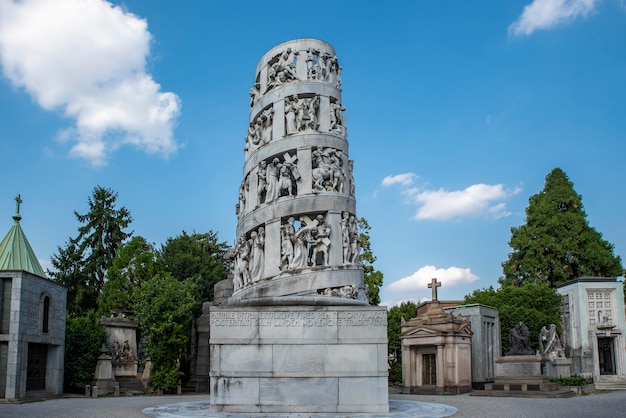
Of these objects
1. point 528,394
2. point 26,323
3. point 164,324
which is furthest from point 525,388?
point 26,323

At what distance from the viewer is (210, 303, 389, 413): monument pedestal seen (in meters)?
14.3

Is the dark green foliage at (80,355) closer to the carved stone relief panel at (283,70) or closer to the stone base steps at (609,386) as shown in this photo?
the carved stone relief panel at (283,70)

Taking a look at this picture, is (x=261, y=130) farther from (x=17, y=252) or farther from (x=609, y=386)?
(x=609, y=386)

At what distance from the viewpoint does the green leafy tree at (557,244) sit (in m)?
45.6

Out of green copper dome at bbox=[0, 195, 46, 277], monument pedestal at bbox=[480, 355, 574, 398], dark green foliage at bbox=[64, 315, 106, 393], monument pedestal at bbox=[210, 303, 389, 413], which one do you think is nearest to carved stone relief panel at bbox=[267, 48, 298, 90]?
monument pedestal at bbox=[210, 303, 389, 413]

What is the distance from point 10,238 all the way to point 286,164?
51.2ft

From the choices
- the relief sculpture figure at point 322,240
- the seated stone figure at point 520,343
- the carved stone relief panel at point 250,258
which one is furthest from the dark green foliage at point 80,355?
the seated stone figure at point 520,343

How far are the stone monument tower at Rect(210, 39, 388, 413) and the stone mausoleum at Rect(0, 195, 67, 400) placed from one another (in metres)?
11.0

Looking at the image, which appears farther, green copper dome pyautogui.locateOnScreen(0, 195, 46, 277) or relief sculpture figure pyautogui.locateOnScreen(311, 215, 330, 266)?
green copper dome pyautogui.locateOnScreen(0, 195, 46, 277)

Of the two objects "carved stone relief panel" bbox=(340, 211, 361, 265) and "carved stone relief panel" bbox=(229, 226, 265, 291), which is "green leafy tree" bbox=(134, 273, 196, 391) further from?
"carved stone relief panel" bbox=(340, 211, 361, 265)

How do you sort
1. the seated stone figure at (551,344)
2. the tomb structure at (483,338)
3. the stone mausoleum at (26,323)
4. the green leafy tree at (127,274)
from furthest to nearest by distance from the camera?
the green leafy tree at (127,274) → the tomb structure at (483,338) → the seated stone figure at (551,344) → the stone mausoleum at (26,323)

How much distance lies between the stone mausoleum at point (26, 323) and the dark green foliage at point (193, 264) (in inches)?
558

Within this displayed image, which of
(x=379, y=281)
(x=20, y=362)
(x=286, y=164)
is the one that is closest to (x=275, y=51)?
(x=286, y=164)

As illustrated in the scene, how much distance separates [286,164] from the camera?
17.0 meters
